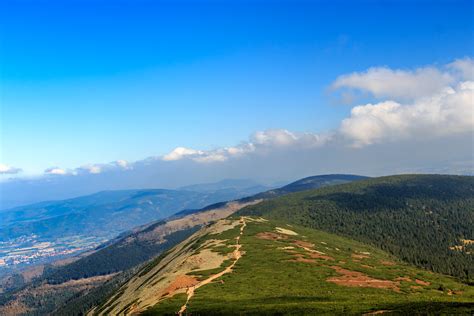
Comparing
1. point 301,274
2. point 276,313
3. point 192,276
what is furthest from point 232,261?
point 276,313

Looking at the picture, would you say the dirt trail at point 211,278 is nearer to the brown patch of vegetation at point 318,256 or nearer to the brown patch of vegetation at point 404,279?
the brown patch of vegetation at point 318,256

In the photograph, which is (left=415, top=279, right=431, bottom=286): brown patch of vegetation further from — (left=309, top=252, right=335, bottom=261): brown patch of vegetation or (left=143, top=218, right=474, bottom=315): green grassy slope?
(left=309, top=252, right=335, bottom=261): brown patch of vegetation

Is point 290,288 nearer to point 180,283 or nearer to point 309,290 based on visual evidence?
point 309,290

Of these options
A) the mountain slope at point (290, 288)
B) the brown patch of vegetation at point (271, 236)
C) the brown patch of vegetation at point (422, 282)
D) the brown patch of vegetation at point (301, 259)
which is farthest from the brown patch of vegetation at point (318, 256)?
the brown patch of vegetation at point (271, 236)

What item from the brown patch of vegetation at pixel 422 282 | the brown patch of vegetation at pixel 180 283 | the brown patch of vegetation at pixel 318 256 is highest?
the brown patch of vegetation at pixel 180 283

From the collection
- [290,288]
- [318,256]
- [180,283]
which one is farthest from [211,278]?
[318,256]

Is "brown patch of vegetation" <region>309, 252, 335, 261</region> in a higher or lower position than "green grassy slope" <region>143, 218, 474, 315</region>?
lower

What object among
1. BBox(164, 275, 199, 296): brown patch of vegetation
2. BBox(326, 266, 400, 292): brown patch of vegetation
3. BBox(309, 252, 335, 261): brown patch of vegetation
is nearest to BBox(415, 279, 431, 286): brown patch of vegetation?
BBox(326, 266, 400, 292): brown patch of vegetation

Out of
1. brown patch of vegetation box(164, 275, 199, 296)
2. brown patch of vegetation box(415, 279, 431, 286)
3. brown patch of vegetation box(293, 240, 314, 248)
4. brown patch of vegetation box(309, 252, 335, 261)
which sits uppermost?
brown patch of vegetation box(164, 275, 199, 296)

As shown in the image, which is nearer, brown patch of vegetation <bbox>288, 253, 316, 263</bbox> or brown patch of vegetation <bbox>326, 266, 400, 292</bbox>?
brown patch of vegetation <bbox>326, 266, 400, 292</bbox>
